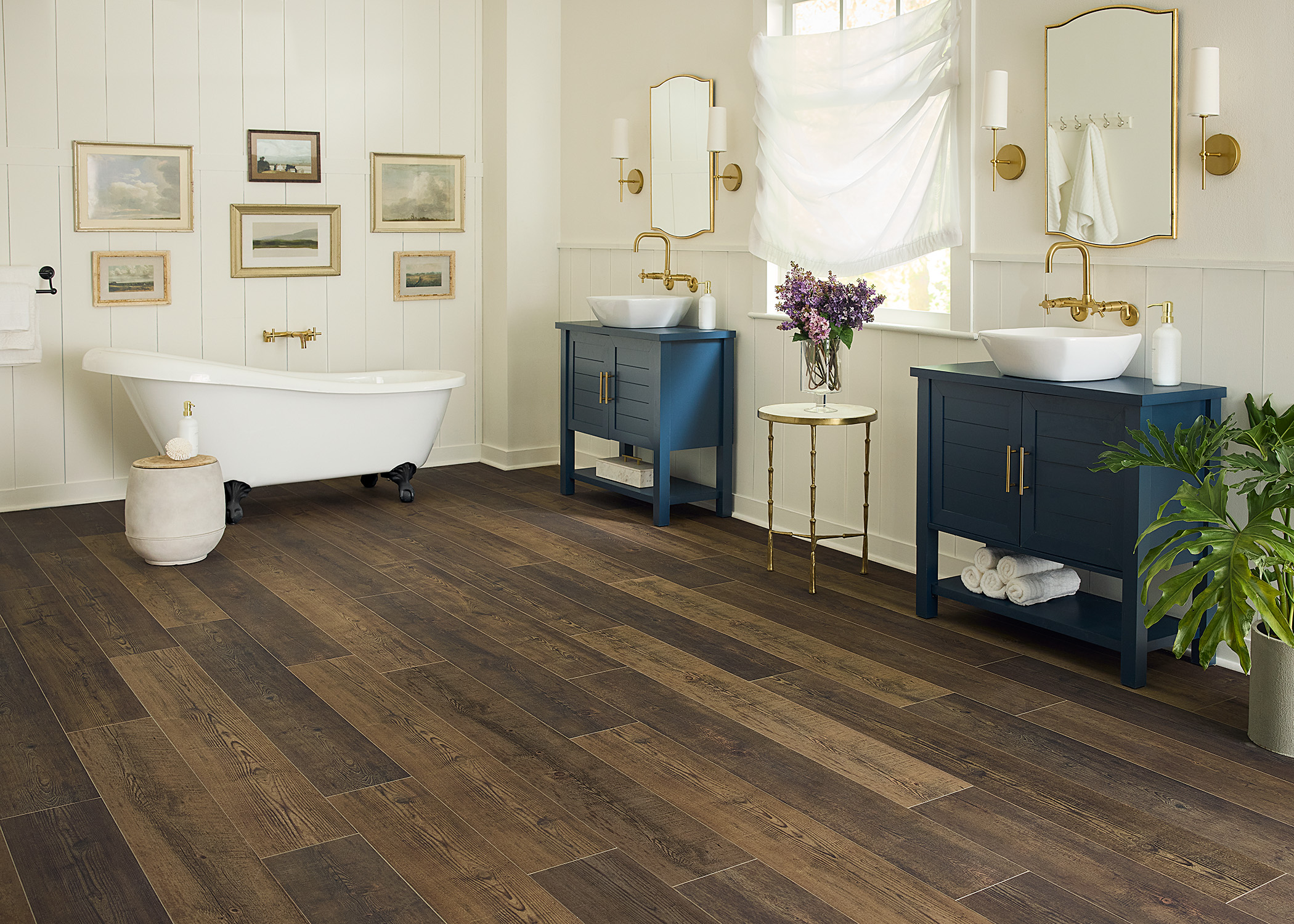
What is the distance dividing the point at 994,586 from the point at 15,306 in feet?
13.7

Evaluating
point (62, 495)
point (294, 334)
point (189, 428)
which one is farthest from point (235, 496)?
point (294, 334)

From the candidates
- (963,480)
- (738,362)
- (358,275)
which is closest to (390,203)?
(358,275)

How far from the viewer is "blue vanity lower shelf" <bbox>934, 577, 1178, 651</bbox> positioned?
132 inches

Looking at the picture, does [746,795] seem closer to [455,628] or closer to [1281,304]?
[455,628]

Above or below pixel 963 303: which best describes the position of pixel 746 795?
below

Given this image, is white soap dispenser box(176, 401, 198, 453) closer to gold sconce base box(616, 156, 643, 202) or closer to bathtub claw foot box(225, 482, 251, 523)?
bathtub claw foot box(225, 482, 251, 523)

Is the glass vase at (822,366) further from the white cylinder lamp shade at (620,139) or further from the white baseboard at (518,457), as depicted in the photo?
the white baseboard at (518,457)

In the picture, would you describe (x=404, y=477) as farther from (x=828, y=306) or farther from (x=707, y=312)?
(x=828, y=306)

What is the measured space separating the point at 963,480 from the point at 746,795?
149 cm

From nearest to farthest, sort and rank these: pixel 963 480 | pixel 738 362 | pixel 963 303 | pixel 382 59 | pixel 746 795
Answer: pixel 746 795 < pixel 963 480 < pixel 963 303 < pixel 738 362 < pixel 382 59

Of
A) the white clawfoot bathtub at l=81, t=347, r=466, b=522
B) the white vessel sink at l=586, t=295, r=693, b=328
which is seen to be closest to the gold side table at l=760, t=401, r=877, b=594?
the white vessel sink at l=586, t=295, r=693, b=328

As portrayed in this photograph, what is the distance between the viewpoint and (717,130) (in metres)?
5.11

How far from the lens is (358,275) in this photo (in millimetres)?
6285

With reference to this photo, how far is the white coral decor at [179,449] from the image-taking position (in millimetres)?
4500
